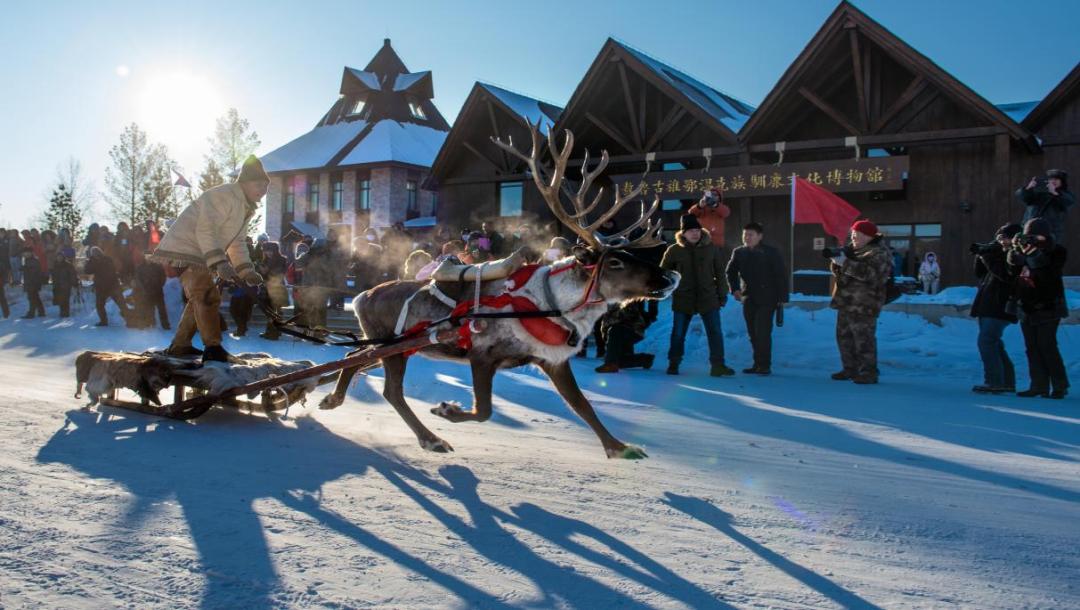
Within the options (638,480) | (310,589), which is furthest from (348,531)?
(638,480)

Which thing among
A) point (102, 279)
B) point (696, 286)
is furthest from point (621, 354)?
point (102, 279)

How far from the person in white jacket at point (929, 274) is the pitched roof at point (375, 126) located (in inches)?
1136

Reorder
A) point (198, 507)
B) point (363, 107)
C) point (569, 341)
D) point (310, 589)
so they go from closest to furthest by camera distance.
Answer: point (310, 589), point (198, 507), point (569, 341), point (363, 107)

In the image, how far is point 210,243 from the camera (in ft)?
21.4

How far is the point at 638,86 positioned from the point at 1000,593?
22.4 m

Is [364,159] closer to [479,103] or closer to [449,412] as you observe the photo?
[479,103]

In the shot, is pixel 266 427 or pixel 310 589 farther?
pixel 266 427

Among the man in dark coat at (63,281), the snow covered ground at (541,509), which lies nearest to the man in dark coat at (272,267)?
the man in dark coat at (63,281)

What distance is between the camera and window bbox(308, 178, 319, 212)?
4584 cm

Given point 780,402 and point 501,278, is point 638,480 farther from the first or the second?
point 780,402

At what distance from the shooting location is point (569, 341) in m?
5.37

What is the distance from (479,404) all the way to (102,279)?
16305 mm

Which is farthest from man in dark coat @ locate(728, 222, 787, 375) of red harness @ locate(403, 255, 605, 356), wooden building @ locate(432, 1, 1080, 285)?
wooden building @ locate(432, 1, 1080, 285)

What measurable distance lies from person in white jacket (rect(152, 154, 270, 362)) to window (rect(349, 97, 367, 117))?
149ft
